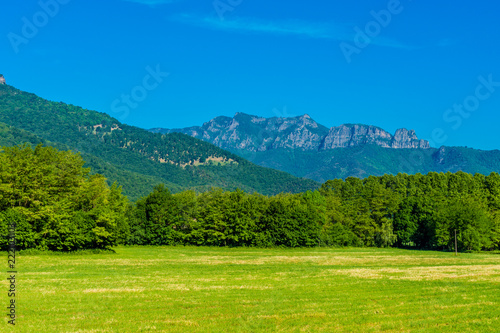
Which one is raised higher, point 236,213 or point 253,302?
point 236,213

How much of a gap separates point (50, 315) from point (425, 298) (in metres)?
21.3

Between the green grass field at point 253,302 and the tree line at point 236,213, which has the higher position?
the tree line at point 236,213

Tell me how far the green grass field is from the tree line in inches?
982

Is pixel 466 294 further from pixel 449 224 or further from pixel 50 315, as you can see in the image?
pixel 449 224

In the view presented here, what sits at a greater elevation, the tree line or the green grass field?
the tree line

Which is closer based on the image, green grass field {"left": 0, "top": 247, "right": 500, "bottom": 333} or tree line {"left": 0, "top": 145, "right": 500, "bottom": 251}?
green grass field {"left": 0, "top": 247, "right": 500, "bottom": 333}

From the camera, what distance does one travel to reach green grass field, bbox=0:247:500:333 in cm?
2170

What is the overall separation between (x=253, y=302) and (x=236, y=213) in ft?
231

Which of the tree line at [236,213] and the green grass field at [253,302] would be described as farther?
the tree line at [236,213]

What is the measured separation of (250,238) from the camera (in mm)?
97938

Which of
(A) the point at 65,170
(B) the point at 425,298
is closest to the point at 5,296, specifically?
(B) the point at 425,298

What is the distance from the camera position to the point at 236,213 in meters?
97.9

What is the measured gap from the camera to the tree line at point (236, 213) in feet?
218

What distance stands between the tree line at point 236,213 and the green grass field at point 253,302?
24.9m
